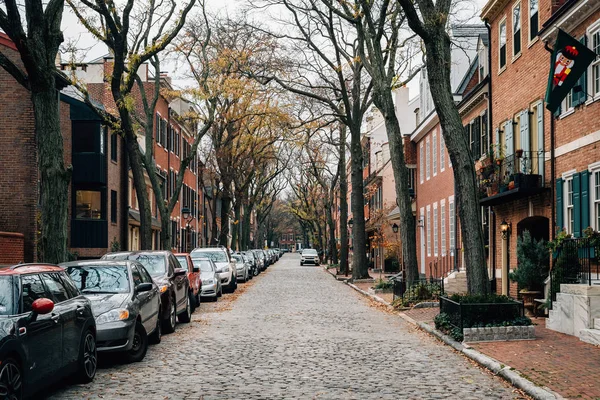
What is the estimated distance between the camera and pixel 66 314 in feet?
31.2

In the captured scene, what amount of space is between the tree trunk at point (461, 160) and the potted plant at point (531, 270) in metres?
3.10

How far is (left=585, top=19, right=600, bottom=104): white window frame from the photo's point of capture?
17.1 meters

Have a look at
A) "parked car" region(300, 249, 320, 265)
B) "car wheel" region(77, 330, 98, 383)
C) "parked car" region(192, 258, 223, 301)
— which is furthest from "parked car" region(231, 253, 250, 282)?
"parked car" region(300, 249, 320, 265)

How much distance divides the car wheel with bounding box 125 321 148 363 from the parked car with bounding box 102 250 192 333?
324 centimetres

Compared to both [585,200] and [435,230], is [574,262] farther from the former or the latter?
[435,230]

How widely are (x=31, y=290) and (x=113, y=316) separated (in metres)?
3.11

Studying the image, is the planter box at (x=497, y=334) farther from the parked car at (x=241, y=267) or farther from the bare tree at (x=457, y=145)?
the parked car at (x=241, y=267)

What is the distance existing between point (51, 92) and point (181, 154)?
4330 centimetres

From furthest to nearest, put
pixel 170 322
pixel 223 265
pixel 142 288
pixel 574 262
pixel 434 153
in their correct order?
pixel 434 153, pixel 223 265, pixel 170 322, pixel 574 262, pixel 142 288

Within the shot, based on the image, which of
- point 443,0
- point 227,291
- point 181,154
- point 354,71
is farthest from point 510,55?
point 181,154

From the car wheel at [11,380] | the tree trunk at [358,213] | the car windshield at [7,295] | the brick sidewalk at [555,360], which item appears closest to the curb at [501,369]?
the brick sidewalk at [555,360]

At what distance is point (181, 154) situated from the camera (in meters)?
59.6

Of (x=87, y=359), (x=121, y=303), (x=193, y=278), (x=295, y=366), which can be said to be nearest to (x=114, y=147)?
(x=193, y=278)

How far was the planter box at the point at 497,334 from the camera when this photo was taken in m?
14.1
